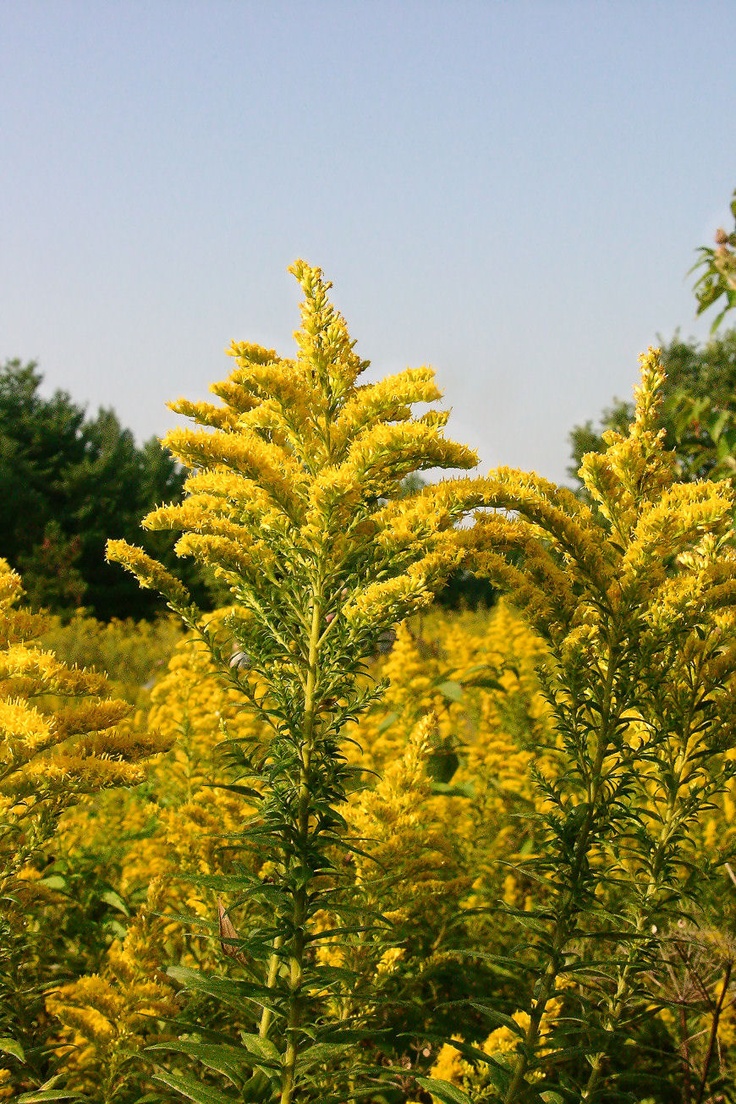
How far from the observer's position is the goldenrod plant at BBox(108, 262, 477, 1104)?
2055mm

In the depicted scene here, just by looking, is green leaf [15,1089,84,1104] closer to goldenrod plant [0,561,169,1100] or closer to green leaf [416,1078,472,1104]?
goldenrod plant [0,561,169,1100]

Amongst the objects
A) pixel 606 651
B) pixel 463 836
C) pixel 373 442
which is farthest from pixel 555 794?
pixel 463 836

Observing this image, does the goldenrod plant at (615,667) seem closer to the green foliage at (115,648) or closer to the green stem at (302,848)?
the green stem at (302,848)

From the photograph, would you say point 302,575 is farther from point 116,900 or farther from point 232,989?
point 116,900

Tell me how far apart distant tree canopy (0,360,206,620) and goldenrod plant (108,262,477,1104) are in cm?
1933

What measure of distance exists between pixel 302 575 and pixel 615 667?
79cm

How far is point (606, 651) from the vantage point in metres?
2.46

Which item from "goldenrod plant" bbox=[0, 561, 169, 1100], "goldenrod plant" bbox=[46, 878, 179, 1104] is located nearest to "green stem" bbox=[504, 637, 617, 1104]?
"goldenrod plant" bbox=[46, 878, 179, 1104]

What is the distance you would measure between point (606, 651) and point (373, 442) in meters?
0.83

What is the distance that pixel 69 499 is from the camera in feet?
83.9

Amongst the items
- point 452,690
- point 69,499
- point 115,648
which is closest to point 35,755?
point 452,690

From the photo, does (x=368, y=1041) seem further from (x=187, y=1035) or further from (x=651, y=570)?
(x=651, y=570)

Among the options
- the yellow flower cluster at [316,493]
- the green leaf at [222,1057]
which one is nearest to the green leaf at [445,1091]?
the green leaf at [222,1057]

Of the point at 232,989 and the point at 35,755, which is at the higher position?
the point at 35,755
